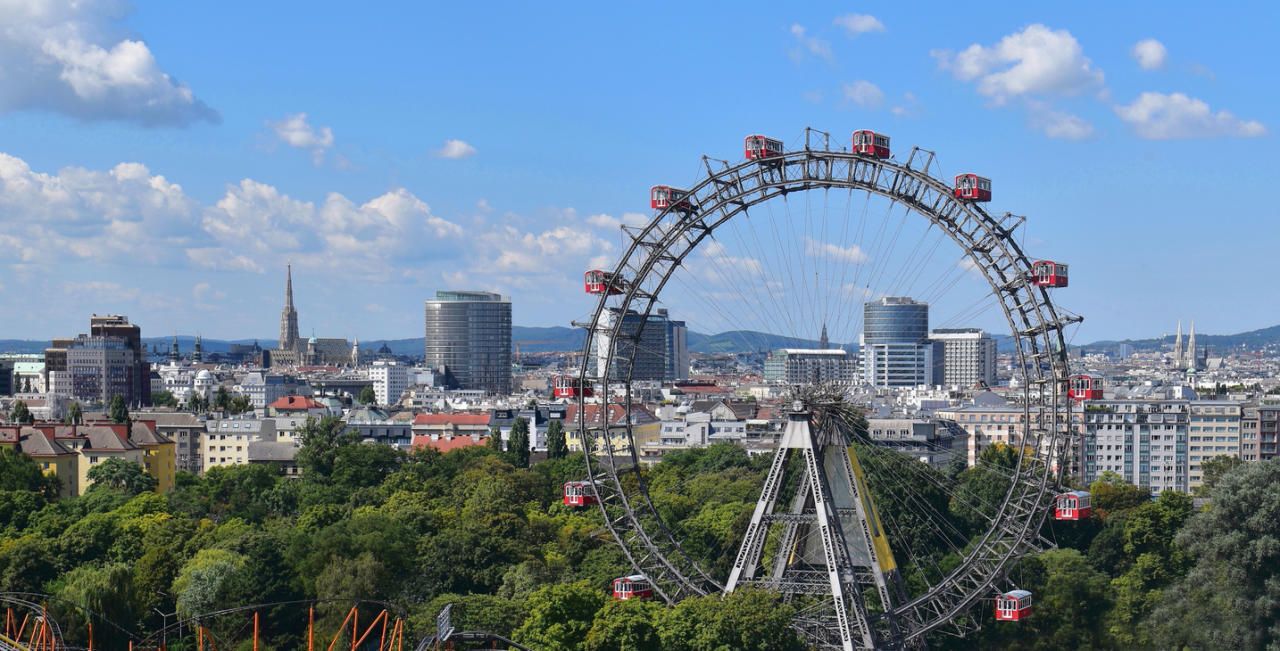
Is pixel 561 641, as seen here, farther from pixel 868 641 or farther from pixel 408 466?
pixel 408 466

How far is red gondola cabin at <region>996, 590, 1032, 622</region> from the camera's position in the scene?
6631cm

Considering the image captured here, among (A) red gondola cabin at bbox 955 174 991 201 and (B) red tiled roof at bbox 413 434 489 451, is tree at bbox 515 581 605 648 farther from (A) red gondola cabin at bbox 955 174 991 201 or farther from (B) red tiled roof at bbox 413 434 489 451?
(B) red tiled roof at bbox 413 434 489 451

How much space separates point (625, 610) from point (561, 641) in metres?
2.55

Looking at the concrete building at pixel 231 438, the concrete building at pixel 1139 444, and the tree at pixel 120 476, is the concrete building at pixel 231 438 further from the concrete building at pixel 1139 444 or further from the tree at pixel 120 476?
the concrete building at pixel 1139 444

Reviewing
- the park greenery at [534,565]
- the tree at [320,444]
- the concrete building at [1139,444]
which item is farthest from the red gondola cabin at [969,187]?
the concrete building at [1139,444]

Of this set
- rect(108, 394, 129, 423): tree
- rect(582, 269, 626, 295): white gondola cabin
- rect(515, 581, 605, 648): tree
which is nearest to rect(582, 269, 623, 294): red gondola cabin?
rect(582, 269, 626, 295): white gondola cabin

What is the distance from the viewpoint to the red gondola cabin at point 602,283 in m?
74.2

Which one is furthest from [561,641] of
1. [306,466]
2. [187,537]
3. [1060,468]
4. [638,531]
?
[306,466]

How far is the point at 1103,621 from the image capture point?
268 ft

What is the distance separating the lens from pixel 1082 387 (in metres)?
67.8

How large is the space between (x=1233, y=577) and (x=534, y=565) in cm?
2975

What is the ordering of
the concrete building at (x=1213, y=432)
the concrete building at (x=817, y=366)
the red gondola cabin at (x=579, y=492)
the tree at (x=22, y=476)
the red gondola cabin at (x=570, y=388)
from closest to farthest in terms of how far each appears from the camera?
the concrete building at (x=817, y=366) → the red gondola cabin at (x=579, y=492) → the red gondola cabin at (x=570, y=388) → the tree at (x=22, y=476) → the concrete building at (x=1213, y=432)

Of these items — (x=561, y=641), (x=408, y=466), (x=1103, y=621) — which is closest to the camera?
(x=561, y=641)

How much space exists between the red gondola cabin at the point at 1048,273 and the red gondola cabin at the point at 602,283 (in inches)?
642
